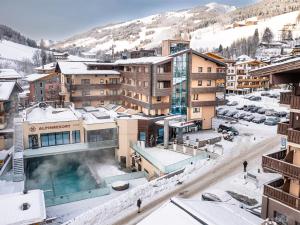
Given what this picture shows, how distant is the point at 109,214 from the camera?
22984 mm

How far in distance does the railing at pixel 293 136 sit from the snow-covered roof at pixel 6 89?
103 ft

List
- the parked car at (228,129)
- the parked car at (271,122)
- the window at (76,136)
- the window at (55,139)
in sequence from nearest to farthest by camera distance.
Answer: the window at (55,139)
the window at (76,136)
the parked car at (228,129)
the parked car at (271,122)

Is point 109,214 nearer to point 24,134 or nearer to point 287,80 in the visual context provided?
point 287,80

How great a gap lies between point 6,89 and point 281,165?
3462cm

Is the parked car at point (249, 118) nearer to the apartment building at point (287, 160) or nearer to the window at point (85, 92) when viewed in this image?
the window at point (85, 92)

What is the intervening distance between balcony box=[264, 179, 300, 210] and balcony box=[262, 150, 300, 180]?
4.34 ft

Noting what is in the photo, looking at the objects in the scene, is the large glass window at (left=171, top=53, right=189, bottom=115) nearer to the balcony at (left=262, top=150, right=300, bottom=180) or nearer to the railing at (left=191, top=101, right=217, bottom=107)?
the railing at (left=191, top=101, right=217, bottom=107)

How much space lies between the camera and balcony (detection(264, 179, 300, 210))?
16.1 metres

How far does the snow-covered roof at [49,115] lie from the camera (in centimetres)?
3853

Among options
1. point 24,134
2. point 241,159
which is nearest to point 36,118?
point 24,134

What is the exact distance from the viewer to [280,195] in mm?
16891

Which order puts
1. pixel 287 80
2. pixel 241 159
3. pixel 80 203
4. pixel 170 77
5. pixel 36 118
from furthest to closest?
pixel 170 77, pixel 36 118, pixel 241 159, pixel 80 203, pixel 287 80

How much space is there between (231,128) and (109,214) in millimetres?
26380

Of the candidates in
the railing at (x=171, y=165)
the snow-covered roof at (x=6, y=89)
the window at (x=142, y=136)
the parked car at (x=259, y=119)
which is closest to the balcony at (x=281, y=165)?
the railing at (x=171, y=165)
